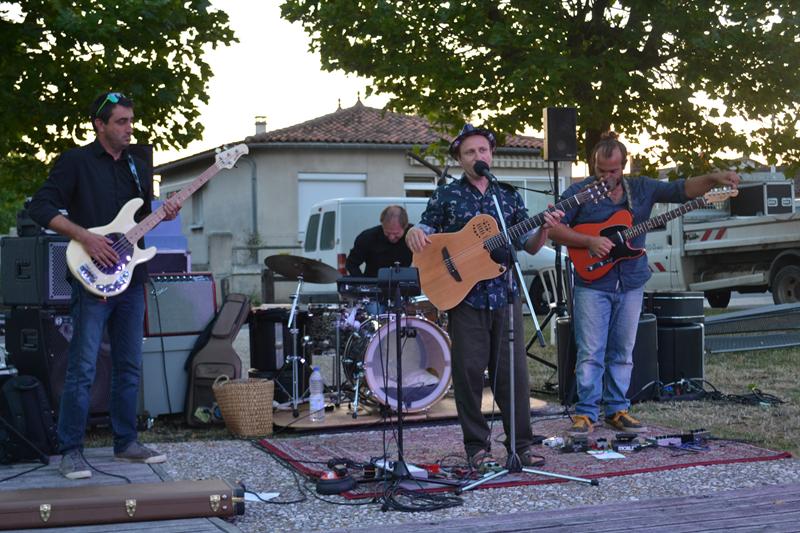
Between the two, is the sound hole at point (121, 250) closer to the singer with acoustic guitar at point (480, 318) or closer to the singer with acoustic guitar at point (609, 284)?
the singer with acoustic guitar at point (480, 318)

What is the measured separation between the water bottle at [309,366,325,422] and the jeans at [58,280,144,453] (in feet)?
6.28

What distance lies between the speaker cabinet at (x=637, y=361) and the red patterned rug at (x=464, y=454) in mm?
942

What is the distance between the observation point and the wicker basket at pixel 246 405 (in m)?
7.72

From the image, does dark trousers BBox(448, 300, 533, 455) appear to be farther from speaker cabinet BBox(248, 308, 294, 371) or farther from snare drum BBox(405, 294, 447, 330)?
speaker cabinet BBox(248, 308, 294, 371)

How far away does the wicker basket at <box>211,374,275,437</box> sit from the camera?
7723 millimetres

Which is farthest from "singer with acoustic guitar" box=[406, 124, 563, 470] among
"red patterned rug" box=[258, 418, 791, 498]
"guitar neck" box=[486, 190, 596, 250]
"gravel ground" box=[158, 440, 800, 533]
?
"gravel ground" box=[158, 440, 800, 533]

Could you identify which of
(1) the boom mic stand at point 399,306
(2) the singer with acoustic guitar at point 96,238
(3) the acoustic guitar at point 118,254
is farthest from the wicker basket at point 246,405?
(3) the acoustic guitar at point 118,254

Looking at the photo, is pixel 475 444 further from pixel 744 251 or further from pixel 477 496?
pixel 744 251

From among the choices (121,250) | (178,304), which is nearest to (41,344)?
(178,304)

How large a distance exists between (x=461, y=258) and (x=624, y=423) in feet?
6.97

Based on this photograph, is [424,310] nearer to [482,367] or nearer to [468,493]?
[482,367]

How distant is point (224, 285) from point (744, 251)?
10.7 meters

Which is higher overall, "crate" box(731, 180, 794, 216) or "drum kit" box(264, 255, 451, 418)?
"crate" box(731, 180, 794, 216)

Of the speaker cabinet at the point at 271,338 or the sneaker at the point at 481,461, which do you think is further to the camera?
the speaker cabinet at the point at 271,338
